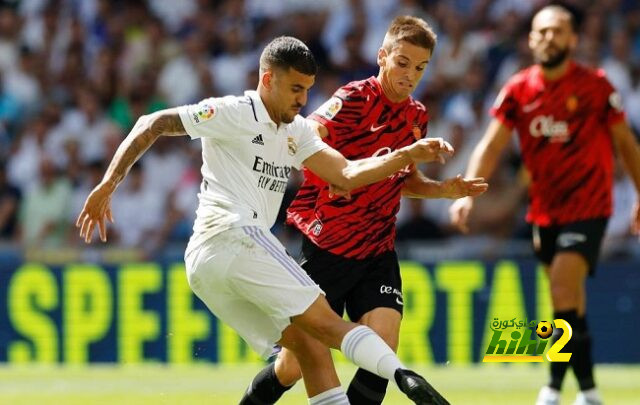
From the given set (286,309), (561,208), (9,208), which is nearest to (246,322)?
(286,309)

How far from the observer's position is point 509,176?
1545cm

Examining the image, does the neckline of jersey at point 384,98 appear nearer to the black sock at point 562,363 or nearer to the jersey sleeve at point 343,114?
the jersey sleeve at point 343,114

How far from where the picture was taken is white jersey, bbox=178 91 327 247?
741cm

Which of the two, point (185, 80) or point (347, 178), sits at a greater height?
point (347, 178)

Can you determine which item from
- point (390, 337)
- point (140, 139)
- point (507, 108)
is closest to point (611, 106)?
point (507, 108)

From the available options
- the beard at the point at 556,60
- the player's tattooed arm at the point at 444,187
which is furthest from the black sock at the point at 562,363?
the player's tattooed arm at the point at 444,187

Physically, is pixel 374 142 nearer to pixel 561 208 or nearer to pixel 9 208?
pixel 561 208

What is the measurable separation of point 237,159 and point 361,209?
1.18 metres

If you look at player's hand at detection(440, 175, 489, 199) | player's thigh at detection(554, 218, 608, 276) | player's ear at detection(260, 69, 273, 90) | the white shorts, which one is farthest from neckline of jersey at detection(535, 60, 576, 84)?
the white shorts

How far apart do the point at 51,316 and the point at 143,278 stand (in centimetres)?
110

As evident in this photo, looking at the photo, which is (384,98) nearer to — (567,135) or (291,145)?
(291,145)

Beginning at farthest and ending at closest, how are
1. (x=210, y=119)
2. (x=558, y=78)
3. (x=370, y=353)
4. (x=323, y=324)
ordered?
(x=558, y=78), (x=210, y=119), (x=323, y=324), (x=370, y=353)

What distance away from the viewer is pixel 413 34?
8.08 meters

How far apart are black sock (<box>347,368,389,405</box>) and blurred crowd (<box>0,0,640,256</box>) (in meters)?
7.17
